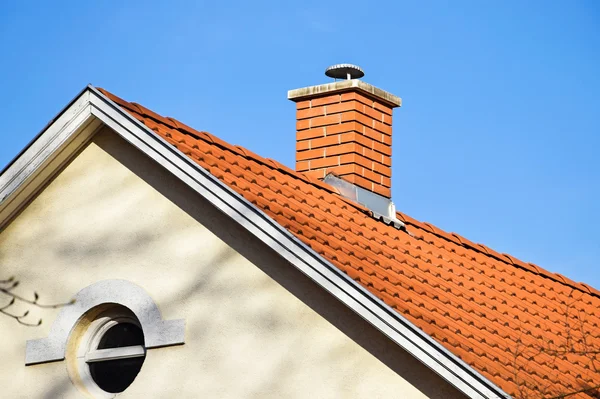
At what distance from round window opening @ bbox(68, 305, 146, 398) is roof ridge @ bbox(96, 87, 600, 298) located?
1.93 m

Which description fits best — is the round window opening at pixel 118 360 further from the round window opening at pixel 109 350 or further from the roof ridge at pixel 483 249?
the roof ridge at pixel 483 249

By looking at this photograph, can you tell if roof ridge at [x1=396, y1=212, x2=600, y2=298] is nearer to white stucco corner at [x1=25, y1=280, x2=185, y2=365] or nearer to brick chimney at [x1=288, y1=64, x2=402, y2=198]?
brick chimney at [x1=288, y1=64, x2=402, y2=198]

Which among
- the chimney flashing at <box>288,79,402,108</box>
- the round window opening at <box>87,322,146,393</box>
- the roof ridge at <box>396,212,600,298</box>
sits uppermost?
the chimney flashing at <box>288,79,402,108</box>

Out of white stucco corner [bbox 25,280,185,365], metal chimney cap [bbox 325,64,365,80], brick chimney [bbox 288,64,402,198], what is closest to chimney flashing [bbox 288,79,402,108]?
brick chimney [bbox 288,64,402,198]

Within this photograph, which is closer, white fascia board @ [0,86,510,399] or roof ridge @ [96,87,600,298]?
white fascia board @ [0,86,510,399]

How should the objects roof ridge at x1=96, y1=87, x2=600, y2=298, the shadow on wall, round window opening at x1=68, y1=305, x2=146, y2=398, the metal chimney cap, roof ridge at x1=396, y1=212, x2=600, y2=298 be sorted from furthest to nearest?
the metal chimney cap, roof ridge at x1=396, y1=212, x2=600, y2=298, roof ridge at x1=96, y1=87, x2=600, y2=298, round window opening at x1=68, y1=305, x2=146, y2=398, the shadow on wall

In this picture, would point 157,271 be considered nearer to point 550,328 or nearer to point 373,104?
point 550,328

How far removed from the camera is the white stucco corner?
1072cm

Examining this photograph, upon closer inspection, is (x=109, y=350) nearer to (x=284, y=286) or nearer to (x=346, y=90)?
(x=284, y=286)

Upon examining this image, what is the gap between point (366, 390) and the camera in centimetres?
995

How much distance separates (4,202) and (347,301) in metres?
3.43

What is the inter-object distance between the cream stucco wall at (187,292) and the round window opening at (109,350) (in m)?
0.22

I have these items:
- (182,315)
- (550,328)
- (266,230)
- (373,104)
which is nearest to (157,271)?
(182,315)

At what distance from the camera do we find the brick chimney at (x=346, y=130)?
15.0m
